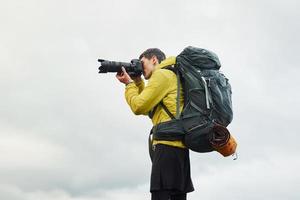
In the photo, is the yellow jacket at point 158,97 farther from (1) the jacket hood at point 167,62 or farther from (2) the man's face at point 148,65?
(2) the man's face at point 148,65

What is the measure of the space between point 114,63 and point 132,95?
67 cm

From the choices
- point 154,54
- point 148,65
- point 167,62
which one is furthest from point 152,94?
point 154,54

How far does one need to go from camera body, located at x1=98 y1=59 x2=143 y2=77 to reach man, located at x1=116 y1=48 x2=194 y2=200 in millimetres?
415

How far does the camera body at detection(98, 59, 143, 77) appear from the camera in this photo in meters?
6.47

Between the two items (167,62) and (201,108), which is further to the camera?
(167,62)

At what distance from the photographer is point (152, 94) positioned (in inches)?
232

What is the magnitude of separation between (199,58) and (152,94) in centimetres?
86

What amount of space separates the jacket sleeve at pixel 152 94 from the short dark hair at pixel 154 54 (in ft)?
2.15

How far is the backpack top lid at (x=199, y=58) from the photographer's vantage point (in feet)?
20.1

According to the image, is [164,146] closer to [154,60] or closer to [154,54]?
[154,60]

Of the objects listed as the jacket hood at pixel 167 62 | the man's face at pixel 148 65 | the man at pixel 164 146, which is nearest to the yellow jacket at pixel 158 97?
the man at pixel 164 146

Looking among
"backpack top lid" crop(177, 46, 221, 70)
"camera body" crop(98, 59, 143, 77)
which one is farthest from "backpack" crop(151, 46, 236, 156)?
"camera body" crop(98, 59, 143, 77)

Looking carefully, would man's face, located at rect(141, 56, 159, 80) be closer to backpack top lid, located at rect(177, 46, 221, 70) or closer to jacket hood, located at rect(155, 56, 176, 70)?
jacket hood, located at rect(155, 56, 176, 70)

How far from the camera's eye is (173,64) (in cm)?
625
